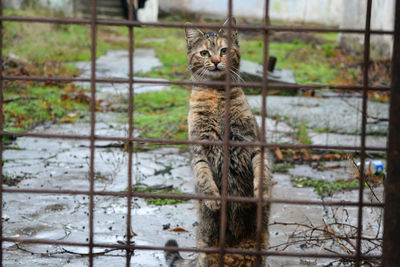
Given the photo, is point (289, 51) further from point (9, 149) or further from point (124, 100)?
point (9, 149)

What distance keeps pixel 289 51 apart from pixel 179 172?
356 inches

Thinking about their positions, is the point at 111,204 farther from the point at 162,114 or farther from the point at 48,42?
the point at 48,42

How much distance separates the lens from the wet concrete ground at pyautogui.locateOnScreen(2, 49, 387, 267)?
361 cm

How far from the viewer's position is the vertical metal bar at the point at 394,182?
7.25 ft

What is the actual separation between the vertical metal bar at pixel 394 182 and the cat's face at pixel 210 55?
5.53ft

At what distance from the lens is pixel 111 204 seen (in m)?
4.64

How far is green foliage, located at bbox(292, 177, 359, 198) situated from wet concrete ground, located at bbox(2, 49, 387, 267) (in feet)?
0.24

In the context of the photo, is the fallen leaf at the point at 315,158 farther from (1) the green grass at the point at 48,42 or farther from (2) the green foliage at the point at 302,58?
(1) the green grass at the point at 48,42

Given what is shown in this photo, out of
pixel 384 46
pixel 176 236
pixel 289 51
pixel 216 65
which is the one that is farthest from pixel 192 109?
pixel 289 51

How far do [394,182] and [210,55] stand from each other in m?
2.02

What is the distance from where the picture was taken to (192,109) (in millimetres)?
3762

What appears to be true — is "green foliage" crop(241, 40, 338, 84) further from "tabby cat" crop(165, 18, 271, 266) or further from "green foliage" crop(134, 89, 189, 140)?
"tabby cat" crop(165, 18, 271, 266)

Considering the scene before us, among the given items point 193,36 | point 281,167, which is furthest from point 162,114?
point 193,36

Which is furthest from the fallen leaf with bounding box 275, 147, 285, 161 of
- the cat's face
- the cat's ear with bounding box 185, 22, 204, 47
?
the cat's ear with bounding box 185, 22, 204, 47
